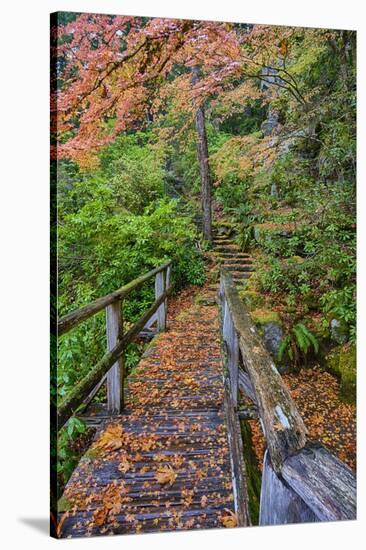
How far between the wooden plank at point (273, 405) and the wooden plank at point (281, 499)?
0.08 meters

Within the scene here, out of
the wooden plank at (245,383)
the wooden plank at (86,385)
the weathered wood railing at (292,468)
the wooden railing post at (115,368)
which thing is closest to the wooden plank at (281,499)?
the weathered wood railing at (292,468)

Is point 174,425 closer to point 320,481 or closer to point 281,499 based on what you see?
point 281,499

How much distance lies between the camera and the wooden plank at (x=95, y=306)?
2.37 m

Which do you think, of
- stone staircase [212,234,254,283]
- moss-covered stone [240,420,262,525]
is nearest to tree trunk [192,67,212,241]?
stone staircase [212,234,254,283]

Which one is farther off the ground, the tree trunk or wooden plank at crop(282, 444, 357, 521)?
the tree trunk

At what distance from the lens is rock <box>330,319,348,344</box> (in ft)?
10.8

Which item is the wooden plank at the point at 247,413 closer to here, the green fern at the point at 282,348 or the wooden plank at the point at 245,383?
the wooden plank at the point at 245,383

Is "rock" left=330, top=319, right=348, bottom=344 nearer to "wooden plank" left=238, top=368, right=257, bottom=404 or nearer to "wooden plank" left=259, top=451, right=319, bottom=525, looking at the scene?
"wooden plank" left=238, top=368, right=257, bottom=404

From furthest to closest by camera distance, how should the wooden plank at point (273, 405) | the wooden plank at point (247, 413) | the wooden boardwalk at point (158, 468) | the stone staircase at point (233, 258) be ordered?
the stone staircase at point (233, 258) < the wooden plank at point (247, 413) < the wooden boardwalk at point (158, 468) < the wooden plank at point (273, 405)

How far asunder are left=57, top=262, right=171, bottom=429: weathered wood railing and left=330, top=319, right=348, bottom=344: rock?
120 centimetres

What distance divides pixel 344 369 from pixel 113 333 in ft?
5.41

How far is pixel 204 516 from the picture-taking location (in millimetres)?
2648

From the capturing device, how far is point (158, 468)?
2744 millimetres

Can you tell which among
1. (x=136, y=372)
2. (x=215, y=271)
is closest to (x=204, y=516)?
(x=136, y=372)
